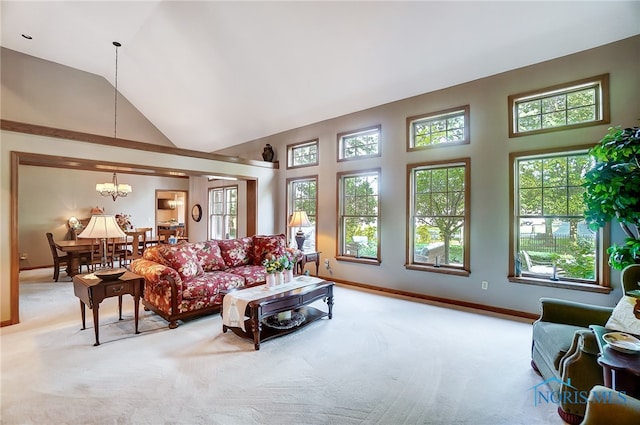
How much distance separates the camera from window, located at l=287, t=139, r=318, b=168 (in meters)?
6.41

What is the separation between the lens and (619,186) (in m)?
2.74

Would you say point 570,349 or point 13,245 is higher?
point 13,245

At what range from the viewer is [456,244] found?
181 inches

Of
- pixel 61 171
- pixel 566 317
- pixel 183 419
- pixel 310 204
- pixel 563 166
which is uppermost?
pixel 61 171

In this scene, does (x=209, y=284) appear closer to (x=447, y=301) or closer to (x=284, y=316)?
(x=284, y=316)

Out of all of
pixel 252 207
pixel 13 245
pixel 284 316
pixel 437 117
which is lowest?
pixel 284 316

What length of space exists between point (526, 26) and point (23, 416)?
19.6 feet

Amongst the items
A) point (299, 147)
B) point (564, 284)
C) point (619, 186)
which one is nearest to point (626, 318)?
point (619, 186)

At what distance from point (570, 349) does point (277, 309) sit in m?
2.50

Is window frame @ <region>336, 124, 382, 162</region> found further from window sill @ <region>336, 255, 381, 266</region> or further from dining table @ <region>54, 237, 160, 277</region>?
dining table @ <region>54, 237, 160, 277</region>

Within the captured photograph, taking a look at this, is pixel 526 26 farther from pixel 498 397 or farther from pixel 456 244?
pixel 498 397

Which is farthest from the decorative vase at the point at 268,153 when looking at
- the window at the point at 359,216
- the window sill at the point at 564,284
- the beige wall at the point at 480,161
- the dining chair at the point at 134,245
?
the window sill at the point at 564,284

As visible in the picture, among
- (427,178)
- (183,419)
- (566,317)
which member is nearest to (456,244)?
(427,178)

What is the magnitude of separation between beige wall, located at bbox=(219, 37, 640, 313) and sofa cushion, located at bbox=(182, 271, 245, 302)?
2.38 meters
